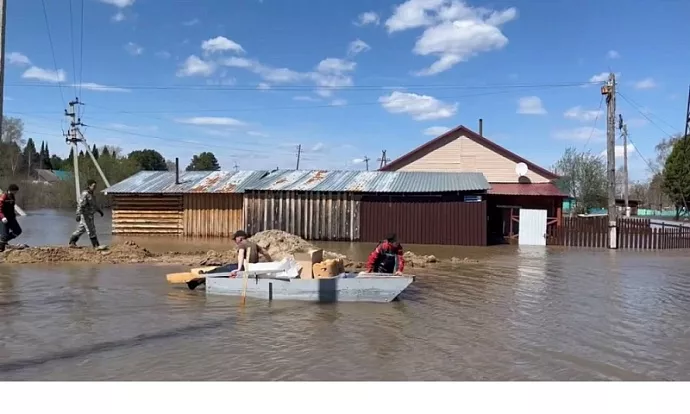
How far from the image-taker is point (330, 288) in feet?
34.0

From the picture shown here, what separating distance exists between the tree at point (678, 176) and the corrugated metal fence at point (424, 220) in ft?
129

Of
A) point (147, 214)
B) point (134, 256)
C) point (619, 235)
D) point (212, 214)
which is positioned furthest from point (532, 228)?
point (147, 214)

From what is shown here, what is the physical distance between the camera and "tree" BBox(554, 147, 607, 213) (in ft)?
172

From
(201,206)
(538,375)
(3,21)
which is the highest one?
(3,21)

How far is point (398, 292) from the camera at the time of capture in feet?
33.9

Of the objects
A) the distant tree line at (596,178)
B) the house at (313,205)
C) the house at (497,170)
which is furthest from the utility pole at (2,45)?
the distant tree line at (596,178)

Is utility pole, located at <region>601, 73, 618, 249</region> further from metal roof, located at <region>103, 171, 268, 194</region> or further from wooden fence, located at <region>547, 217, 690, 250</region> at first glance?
metal roof, located at <region>103, 171, 268, 194</region>

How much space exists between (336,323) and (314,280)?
5.30ft

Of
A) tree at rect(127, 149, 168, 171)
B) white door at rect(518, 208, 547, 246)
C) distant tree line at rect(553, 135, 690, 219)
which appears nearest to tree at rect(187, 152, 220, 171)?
tree at rect(127, 149, 168, 171)

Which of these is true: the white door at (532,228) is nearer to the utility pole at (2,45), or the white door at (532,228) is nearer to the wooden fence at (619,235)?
the wooden fence at (619,235)

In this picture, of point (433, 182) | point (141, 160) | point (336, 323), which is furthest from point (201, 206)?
point (141, 160)

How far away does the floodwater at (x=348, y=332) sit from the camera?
6496 mm

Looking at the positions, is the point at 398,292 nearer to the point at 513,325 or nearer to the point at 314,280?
the point at 314,280

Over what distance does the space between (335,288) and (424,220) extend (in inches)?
596
